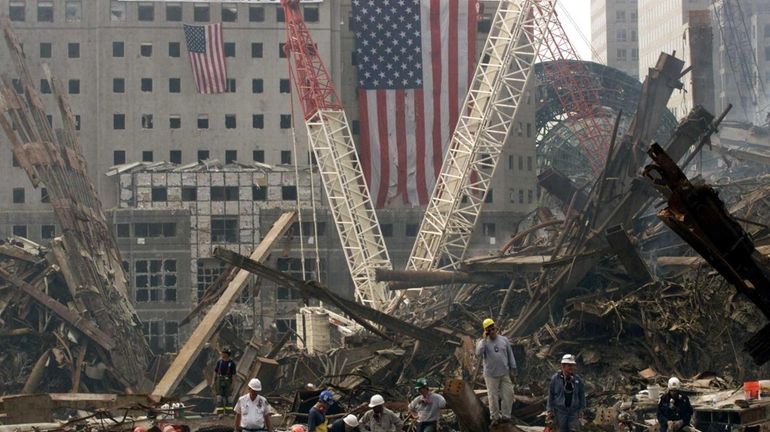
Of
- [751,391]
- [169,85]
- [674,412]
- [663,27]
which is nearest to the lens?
[674,412]

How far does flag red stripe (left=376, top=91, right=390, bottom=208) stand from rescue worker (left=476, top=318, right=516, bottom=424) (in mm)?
76011

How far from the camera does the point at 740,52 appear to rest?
495ft

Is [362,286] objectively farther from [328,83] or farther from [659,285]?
[659,285]

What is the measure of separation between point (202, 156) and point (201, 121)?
8.17 ft

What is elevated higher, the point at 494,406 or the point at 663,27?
the point at 663,27

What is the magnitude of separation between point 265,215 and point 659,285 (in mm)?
61779

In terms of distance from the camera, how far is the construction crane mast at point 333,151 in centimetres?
9244

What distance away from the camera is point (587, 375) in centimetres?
3675

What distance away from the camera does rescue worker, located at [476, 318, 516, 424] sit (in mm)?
24625

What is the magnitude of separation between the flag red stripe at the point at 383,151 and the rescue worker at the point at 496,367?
7601 centimetres

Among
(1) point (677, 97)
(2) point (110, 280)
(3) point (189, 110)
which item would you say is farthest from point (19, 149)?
(1) point (677, 97)

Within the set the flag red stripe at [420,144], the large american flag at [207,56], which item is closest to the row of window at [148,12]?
the large american flag at [207,56]

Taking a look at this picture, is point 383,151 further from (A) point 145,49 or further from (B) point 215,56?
(A) point 145,49

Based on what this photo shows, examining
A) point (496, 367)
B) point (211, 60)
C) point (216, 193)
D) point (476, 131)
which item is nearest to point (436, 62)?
point (476, 131)
